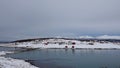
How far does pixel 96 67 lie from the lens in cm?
3847

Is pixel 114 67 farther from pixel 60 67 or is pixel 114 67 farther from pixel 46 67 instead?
pixel 46 67

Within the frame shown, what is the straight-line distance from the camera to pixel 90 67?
1519 inches

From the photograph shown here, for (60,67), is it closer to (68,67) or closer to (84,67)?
(68,67)

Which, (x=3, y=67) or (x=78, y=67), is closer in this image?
(x=3, y=67)

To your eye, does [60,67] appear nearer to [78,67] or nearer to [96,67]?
[78,67]

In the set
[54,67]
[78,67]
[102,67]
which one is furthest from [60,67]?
[102,67]

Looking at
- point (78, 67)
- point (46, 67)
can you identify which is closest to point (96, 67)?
point (78, 67)

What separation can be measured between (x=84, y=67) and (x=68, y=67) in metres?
3.18

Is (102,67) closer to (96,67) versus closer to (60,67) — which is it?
(96,67)

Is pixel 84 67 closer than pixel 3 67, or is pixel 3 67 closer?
pixel 3 67

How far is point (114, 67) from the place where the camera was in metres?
38.2

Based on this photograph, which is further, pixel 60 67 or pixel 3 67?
pixel 60 67

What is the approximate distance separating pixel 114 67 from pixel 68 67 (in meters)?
8.97

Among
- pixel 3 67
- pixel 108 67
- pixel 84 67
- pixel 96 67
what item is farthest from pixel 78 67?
pixel 3 67
